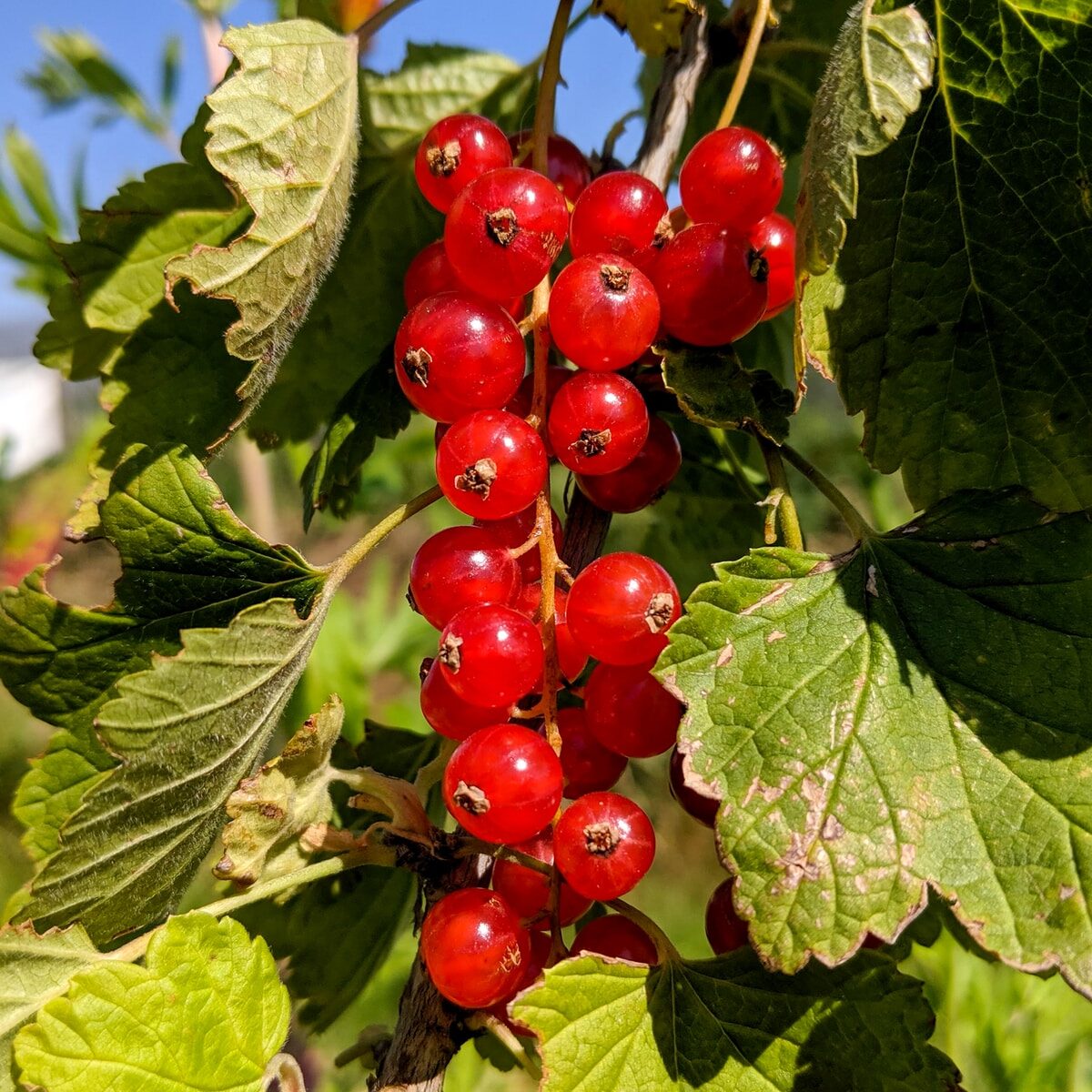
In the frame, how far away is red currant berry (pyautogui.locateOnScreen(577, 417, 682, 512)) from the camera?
0.77 m

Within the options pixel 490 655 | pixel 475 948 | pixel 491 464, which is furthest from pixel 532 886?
pixel 491 464

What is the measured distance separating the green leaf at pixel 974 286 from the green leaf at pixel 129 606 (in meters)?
0.46

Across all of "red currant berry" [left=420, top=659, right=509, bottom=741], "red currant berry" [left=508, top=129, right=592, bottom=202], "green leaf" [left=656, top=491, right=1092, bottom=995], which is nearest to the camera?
"green leaf" [left=656, top=491, right=1092, bottom=995]

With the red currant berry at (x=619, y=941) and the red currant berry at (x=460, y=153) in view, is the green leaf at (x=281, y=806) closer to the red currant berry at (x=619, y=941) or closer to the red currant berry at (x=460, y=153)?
the red currant berry at (x=619, y=941)

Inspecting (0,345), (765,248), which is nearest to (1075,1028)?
(765,248)

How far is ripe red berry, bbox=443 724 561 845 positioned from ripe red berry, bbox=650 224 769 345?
0.32 meters

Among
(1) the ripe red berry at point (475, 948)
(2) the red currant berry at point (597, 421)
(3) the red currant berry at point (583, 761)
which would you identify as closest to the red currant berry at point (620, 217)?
(2) the red currant berry at point (597, 421)

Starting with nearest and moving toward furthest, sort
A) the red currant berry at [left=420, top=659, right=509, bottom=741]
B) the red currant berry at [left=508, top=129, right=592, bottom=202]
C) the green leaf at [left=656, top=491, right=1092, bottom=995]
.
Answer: the green leaf at [left=656, top=491, right=1092, bottom=995] < the red currant berry at [left=420, top=659, right=509, bottom=741] < the red currant berry at [left=508, top=129, right=592, bottom=202]

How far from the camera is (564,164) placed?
0.86m

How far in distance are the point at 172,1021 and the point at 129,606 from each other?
0.30m

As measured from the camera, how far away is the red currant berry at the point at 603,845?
621mm

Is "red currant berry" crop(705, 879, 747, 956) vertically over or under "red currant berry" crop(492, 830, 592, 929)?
under

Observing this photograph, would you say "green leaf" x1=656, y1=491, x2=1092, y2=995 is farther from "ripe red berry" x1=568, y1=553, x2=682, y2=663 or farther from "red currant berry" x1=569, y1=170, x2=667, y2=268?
"red currant berry" x1=569, y1=170, x2=667, y2=268

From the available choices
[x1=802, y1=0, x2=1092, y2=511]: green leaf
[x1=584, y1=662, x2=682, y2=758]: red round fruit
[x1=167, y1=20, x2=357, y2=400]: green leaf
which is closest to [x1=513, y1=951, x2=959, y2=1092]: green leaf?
[x1=584, y1=662, x2=682, y2=758]: red round fruit
